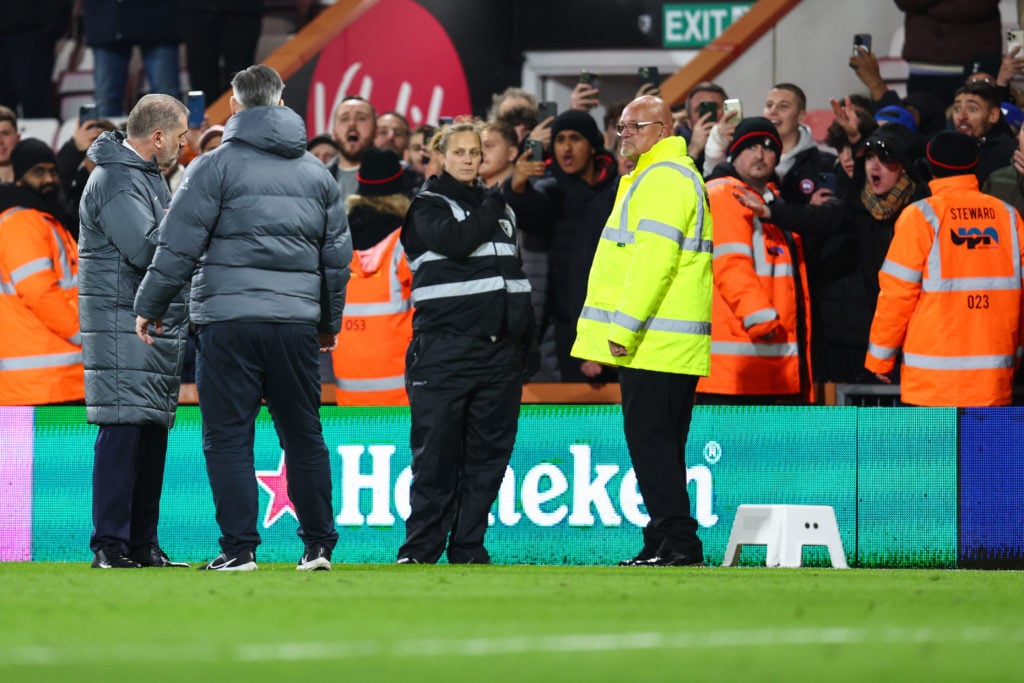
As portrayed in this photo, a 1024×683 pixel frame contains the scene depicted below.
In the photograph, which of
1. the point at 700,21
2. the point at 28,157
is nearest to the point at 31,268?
the point at 28,157

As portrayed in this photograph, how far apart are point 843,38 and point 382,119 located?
359 cm

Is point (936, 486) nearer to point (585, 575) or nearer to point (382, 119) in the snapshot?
point (585, 575)

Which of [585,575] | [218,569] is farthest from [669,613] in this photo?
[218,569]

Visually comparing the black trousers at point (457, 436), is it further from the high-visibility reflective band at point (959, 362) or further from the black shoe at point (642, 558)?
the high-visibility reflective band at point (959, 362)

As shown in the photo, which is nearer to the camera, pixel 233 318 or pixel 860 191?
pixel 233 318

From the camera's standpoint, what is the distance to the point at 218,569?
8711mm

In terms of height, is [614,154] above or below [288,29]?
below

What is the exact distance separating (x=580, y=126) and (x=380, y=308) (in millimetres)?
1649

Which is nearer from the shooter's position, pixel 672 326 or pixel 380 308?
pixel 672 326

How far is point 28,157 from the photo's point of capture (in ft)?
38.3

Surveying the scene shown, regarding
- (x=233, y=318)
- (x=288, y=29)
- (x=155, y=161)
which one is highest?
(x=288, y=29)

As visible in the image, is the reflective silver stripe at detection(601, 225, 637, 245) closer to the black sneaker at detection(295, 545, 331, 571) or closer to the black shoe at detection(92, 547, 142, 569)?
the black sneaker at detection(295, 545, 331, 571)

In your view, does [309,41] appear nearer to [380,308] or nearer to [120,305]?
[380,308]

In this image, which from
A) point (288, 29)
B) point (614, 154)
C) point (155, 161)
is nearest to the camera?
point (155, 161)
